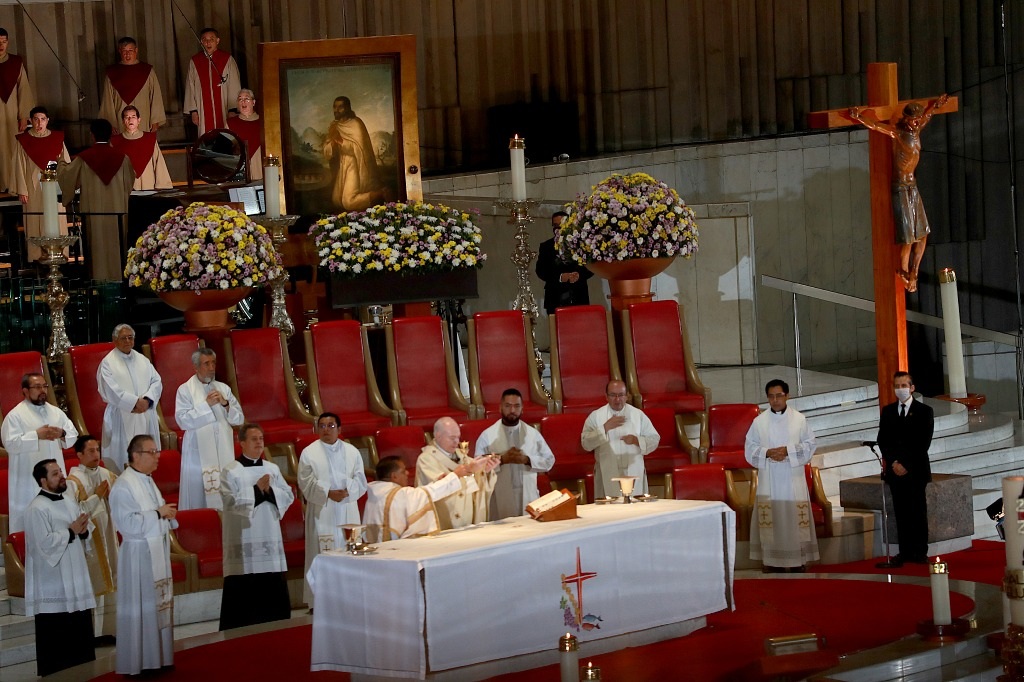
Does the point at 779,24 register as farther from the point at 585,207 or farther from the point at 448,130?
the point at 585,207

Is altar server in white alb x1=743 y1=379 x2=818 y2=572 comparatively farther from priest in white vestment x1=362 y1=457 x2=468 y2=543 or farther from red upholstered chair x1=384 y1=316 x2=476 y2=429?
priest in white vestment x1=362 y1=457 x2=468 y2=543

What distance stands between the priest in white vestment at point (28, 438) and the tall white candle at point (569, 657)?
13.1 feet

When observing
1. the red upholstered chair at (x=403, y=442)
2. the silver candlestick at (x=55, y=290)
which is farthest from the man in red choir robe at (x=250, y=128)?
the red upholstered chair at (x=403, y=442)

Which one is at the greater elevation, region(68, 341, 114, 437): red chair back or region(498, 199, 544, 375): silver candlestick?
region(498, 199, 544, 375): silver candlestick

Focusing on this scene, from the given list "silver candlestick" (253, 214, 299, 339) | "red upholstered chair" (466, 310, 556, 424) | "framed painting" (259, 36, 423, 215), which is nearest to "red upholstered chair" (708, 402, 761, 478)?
"red upholstered chair" (466, 310, 556, 424)

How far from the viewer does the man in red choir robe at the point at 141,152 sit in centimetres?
1380

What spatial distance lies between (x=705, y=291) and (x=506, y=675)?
22.7ft

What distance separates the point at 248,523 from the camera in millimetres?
9227

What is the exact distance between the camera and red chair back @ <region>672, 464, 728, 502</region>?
33.4 ft

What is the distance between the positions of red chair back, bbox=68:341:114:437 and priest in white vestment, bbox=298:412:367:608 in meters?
1.71

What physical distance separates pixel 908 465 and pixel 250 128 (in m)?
7.46

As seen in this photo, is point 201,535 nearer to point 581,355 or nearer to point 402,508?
point 402,508

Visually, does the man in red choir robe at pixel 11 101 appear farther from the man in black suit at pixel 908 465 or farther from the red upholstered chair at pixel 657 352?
the man in black suit at pixel 908 465

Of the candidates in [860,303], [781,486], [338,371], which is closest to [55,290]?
[338,371]
